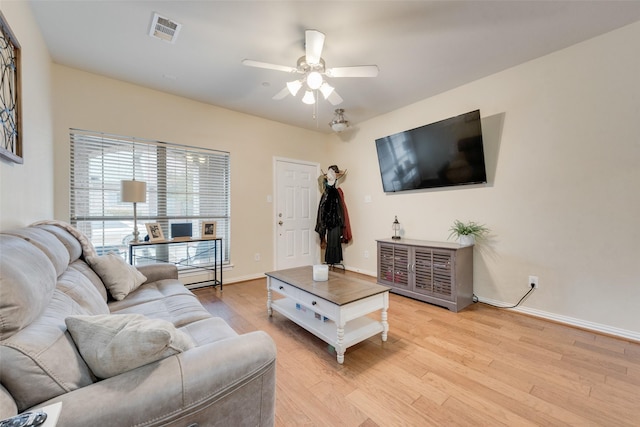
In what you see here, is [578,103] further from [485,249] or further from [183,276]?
[183,276]

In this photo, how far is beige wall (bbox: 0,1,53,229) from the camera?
1.45 meters

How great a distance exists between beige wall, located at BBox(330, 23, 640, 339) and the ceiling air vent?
2.92 metres

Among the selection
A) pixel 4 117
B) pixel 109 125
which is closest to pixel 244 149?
pixel 109 125

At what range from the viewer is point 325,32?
215 cm

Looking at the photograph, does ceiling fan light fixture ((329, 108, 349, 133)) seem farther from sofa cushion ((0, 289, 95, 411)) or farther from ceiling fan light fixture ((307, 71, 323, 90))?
sofa cushion ((0, 289, 95, 411))

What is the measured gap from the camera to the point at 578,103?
235 cm

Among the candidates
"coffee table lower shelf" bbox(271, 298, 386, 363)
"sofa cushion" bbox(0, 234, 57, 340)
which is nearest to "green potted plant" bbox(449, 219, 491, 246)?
"coffee table lower shelf" bbox(271, 298, 386, 363)

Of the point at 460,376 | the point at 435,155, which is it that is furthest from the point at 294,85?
the point at 460,376

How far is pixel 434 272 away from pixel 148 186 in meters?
3.51

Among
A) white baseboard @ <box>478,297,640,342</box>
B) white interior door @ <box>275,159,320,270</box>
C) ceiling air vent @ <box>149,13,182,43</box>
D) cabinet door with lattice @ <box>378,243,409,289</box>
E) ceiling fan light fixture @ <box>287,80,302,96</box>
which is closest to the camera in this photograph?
ceiling air vent @ <box>149,13,182,43</box>

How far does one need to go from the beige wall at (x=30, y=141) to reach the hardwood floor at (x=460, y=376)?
5.64 ft

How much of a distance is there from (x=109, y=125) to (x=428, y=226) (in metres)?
3.99

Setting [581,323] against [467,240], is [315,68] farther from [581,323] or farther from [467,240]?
[581,323]

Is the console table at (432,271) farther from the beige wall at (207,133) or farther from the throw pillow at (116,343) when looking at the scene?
the throw pillow at (116,343)
